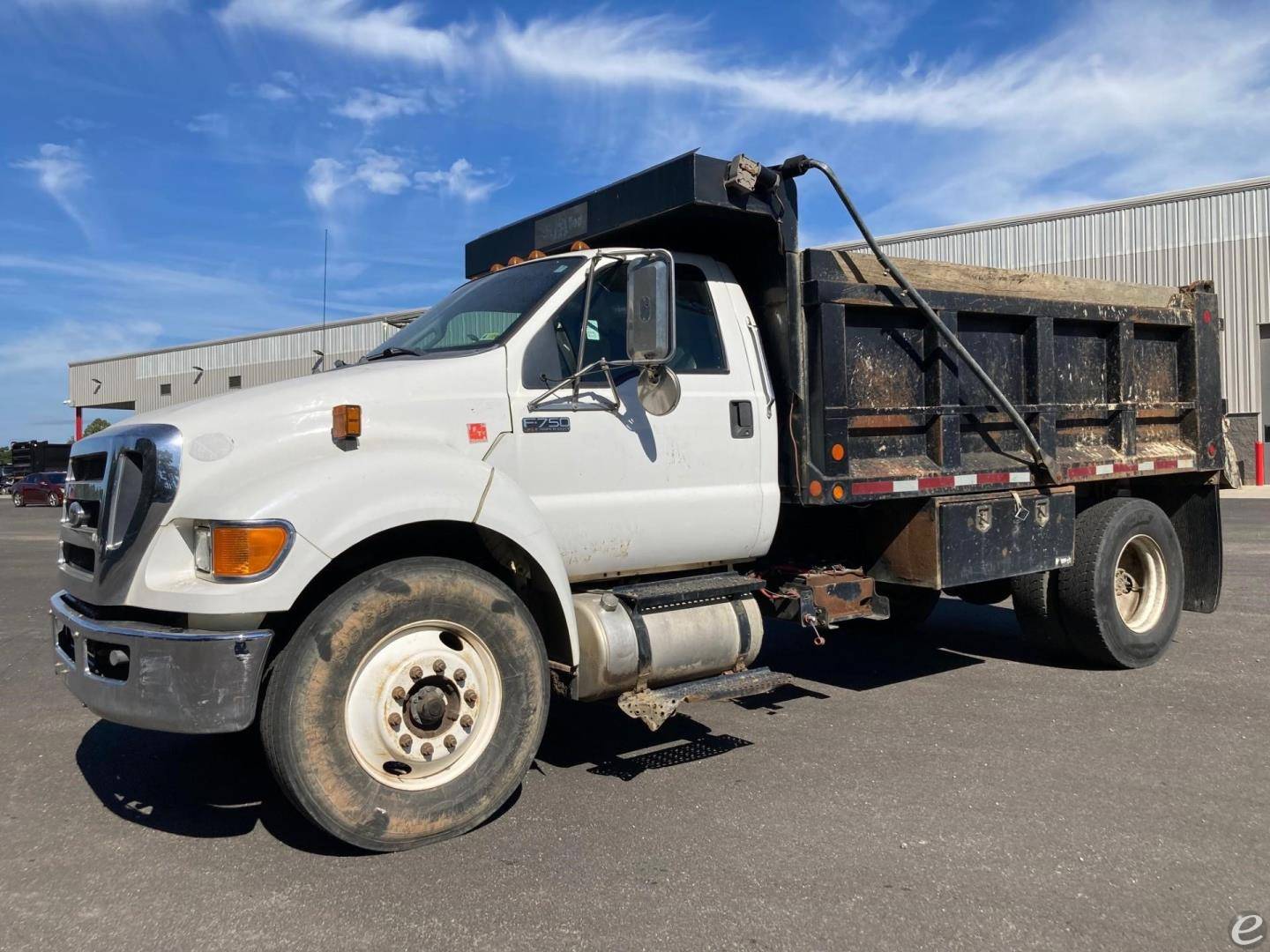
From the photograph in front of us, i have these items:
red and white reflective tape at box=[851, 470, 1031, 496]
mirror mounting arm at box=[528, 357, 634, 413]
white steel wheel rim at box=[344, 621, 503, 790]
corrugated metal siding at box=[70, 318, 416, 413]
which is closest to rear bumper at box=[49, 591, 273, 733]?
Result: white steel wheel rim at box=[344, 621, 503, 790]

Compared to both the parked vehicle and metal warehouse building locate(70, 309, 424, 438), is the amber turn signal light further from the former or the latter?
metal warehouse building locate(70, 309, 424, 438)

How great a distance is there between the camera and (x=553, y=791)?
4.45 meters

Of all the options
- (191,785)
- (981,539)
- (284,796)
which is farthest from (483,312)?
(981,539)

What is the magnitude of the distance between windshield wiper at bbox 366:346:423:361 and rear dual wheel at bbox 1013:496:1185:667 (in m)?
4.28

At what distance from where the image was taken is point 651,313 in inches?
170

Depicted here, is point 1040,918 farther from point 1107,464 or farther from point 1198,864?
point 1107,464

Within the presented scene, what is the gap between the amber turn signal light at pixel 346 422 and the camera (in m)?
3.83

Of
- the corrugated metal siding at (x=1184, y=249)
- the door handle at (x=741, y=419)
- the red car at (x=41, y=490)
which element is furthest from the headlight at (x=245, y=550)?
the red car at (x=41, y=490)

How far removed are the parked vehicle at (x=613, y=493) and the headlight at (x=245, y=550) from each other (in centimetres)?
1

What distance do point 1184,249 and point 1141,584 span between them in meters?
25.9

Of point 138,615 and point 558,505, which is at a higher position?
point 558,505

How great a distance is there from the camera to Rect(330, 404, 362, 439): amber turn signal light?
12.6ft

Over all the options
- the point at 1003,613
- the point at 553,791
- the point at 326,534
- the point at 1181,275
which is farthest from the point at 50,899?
the point at 1181,275

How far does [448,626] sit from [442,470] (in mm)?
601
